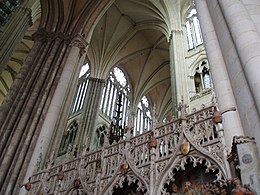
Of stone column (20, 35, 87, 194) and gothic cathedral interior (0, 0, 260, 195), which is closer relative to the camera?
gothic cathedral interior (0, 0, 260, 195)

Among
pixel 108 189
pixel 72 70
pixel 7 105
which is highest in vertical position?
pixel 72 70

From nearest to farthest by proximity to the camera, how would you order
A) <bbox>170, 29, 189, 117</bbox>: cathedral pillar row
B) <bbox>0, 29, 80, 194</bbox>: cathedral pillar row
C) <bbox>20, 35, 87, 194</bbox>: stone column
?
<bbox>0, 29, 80, 194</bbox>: cathedral pillar row
<bbox>20, 35, 87, 194</bbox>: stone column
<bbox>170, 29, 189, 117</bbox>: cathedral pillar row

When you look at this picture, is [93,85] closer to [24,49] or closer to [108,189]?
[24,49]

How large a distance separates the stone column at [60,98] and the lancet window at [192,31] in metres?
5.68

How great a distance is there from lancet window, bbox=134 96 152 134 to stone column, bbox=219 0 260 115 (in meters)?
15.6

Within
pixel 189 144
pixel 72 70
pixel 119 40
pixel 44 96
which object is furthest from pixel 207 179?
pixel 119 40

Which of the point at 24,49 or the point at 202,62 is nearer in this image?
the point at 202,62

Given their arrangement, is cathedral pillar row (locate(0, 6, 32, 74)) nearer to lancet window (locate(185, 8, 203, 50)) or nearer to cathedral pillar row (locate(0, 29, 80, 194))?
cathedral pillar row (locate(0, 29, 80, 194))

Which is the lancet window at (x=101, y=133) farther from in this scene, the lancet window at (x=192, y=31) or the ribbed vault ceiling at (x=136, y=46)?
the lancet window at (x=192, y=31)

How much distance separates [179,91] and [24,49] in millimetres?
11860

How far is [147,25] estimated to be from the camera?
17797 millimetres

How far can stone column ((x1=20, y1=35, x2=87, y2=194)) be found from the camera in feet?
25.6

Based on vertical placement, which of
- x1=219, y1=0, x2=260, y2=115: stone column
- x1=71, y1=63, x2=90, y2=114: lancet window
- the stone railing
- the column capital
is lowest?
the stone railing

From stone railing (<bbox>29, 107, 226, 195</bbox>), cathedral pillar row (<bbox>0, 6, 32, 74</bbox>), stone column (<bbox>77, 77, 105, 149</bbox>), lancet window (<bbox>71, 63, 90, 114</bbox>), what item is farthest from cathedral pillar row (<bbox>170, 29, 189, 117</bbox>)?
lancet window (<bbox>71, 63, 90, 114</bbox>)
